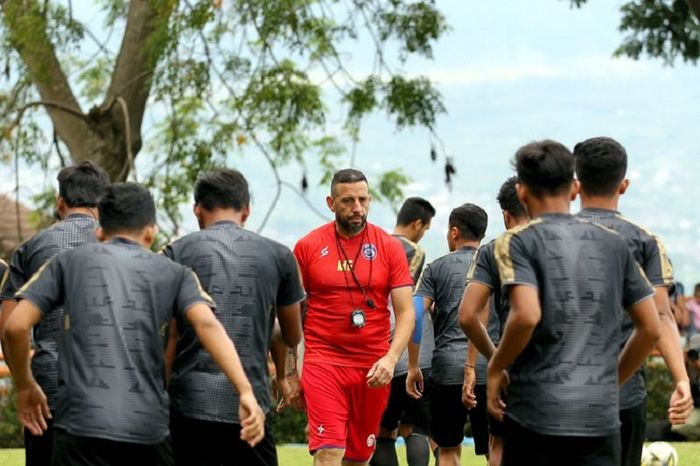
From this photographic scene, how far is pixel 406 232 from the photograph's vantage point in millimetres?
14320

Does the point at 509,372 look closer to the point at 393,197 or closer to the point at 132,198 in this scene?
the point at 132,198

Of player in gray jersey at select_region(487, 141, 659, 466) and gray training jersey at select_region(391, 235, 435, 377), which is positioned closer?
player in gray jersey at select_region(487, 141, 659, 466)

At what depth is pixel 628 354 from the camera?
26.6 ft

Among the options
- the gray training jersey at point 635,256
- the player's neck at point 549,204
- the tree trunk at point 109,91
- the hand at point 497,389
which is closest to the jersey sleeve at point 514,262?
the player's neck at point 549,204

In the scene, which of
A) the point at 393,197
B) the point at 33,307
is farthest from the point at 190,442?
the point at 393,197

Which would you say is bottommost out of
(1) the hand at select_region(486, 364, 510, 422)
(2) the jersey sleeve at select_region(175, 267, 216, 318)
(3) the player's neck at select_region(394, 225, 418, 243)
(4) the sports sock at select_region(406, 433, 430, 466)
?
(4) the sports sock at select_region(406, 433, 430, 466)

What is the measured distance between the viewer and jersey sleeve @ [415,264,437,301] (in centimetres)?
1312

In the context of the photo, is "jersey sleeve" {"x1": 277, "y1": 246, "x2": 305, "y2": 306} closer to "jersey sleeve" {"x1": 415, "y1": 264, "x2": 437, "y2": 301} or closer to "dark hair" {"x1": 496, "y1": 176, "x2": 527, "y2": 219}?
"dark hair" {"x1": 496, "y1": 176, "x2": 527, "y2": 219}

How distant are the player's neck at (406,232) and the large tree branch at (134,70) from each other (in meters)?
11.7

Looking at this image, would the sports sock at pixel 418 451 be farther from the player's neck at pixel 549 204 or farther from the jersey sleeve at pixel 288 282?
the player's neck at pixel 549 204

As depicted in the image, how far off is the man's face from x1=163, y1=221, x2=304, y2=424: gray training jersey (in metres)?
2.54

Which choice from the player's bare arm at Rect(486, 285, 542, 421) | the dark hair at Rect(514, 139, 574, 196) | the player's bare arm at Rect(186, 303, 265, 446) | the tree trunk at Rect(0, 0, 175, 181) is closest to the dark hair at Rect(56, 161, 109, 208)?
the player's bare arm at Rect(186, 303, 265, 446)

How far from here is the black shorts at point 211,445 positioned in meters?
8.84

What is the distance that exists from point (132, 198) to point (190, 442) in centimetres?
151
